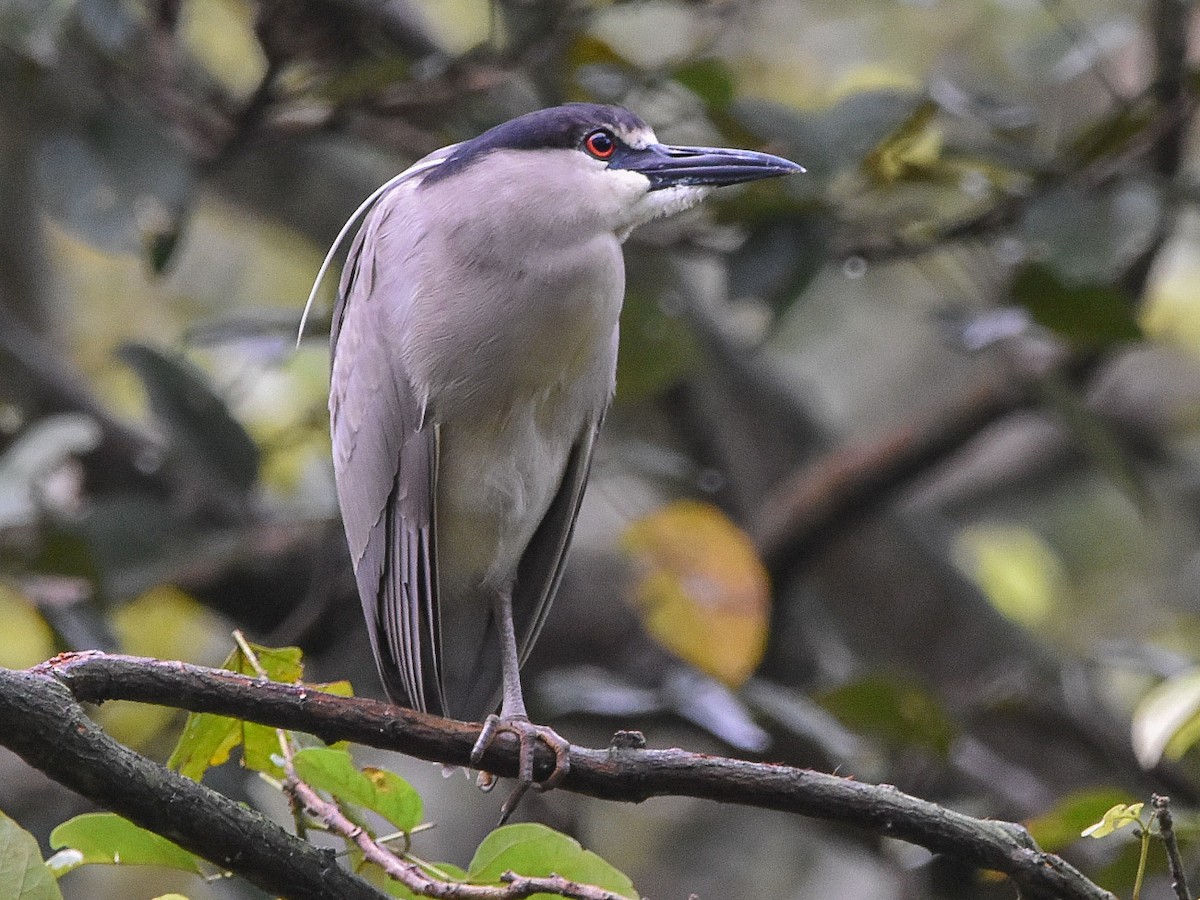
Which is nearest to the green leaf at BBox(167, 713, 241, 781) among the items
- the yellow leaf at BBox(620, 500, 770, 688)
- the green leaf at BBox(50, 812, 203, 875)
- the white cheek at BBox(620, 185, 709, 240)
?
the green leaf at BBox(50, 812, 203, 875)

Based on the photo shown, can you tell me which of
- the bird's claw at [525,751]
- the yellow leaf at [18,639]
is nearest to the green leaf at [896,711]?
the bird's claw at [525,751]

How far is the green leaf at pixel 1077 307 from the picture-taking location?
295cm

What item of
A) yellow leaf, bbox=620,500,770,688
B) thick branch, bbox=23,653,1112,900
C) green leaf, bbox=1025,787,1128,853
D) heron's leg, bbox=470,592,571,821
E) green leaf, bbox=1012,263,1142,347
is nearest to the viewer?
thick branch, bbox=23,653,1112,900

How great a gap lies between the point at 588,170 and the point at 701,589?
3.66 ft

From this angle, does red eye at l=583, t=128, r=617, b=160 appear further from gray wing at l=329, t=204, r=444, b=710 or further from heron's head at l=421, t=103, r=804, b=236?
gray wing at l=329, t=204, r=444, b=710

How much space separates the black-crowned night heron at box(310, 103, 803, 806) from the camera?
238cm

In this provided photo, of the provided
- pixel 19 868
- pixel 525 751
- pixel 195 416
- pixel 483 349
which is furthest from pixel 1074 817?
pixel 195 416

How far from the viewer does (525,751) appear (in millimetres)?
1962

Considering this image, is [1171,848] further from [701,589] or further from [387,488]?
[701,589]

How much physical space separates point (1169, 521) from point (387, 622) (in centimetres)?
424

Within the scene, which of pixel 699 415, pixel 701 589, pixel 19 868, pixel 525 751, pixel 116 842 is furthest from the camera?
pixel 699 415

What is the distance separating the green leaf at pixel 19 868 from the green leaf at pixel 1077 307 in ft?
7.12

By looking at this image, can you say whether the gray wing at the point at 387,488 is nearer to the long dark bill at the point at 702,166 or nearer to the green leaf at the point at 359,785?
the long dark bill at the point at 702,166

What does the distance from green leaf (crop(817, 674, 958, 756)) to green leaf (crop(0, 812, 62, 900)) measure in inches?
76.5
